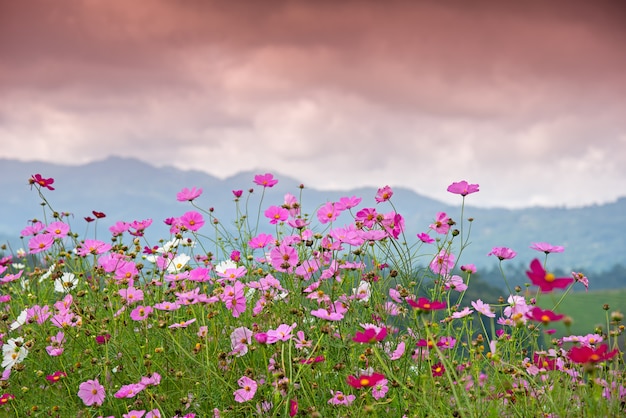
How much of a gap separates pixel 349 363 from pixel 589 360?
1393 millimetres

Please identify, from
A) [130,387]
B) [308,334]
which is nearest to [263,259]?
[308,334]

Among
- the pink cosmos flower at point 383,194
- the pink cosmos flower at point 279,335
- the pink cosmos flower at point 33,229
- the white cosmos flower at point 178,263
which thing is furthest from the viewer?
the pink cosmos flower at point 33,229

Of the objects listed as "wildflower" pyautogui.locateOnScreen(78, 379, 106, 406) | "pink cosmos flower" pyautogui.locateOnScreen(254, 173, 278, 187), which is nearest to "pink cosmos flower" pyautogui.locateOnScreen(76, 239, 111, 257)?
"wildflower" pyautogui.locateOnScreen(78, 379, 106, 406)

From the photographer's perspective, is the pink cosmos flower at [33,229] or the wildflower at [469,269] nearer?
the wildflower at [469,269]

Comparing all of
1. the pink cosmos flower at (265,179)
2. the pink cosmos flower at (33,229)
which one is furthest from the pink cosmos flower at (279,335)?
the pink cosmos flower at (33,229)

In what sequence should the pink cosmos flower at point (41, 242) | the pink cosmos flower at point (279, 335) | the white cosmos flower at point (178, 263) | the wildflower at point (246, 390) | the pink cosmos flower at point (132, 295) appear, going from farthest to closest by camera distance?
the pink cosmos flower at point (41, 242), the white cosmos flower at point (178, 263), the pink cosmos flower at point (132, 295), the wildflower at point (246, 390), the pink cosmos flower at point (279, 335)

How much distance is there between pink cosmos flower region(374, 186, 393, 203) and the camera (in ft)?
10.5

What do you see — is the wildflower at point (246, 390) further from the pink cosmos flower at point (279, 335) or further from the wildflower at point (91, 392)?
the wildflower at point (91, 392)

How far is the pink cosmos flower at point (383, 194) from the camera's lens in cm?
321

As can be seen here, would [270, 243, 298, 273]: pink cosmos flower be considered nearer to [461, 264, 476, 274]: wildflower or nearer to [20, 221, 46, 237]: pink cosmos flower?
[461, 264, 476, 274]: wildflower

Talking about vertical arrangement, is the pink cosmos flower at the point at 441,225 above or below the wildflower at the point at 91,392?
above

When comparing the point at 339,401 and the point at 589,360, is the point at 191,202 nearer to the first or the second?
the point at 339,401

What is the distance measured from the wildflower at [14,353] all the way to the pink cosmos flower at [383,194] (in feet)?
6.40

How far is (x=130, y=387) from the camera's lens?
9.29 ft
